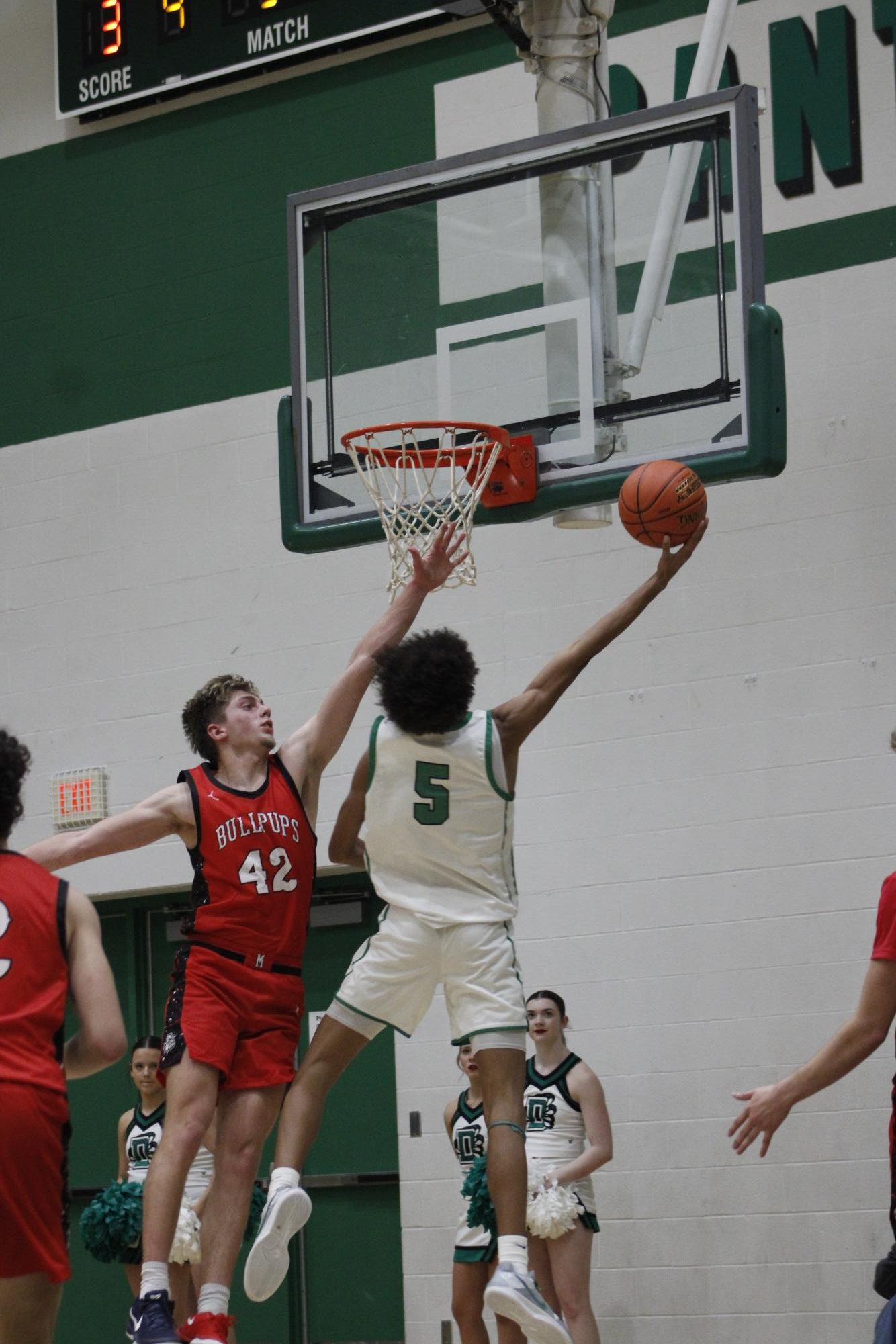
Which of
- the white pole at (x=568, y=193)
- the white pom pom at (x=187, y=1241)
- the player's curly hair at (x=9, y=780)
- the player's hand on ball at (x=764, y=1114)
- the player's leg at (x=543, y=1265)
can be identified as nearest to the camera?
the player's curly hair at (x=9, y=780)

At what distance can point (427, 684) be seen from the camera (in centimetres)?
582

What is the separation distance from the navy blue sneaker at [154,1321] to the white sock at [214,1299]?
0.13 meters

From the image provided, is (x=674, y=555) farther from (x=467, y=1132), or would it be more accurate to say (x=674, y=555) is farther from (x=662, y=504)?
(x=467, y=1132)

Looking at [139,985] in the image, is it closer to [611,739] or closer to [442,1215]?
[442,1215]

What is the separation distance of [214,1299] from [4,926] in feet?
6.04

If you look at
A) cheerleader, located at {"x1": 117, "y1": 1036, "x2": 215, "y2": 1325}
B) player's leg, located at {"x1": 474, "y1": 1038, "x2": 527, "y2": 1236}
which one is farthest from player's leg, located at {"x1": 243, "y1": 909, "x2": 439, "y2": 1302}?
cheerleader, located at {"x1": 117, "y1": 1036, "x2": 215, "y2": 1325}

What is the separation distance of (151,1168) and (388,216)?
13.2 feet

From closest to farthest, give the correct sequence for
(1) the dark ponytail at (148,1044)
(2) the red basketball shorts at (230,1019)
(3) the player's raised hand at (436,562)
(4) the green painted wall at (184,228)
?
1. (2) the red basketball shorts at (230,1019)
2. (3) the player's raised hand at (436,562)
3. (1) the dark ponytail at (148,1044)
4. (4) the green painted wall at (184,228)

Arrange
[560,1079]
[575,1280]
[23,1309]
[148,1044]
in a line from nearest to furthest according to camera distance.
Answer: [23,1309]
[575,1280]
[560,1079]
[148,1044]

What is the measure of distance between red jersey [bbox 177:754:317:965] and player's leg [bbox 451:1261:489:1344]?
339 cm

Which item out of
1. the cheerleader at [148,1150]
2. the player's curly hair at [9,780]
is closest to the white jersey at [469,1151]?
the cheerleader at [148,1150]

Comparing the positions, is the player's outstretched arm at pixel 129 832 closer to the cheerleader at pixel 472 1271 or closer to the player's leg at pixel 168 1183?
the player's leg at pixel 168 1183

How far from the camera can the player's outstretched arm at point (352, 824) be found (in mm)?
6008

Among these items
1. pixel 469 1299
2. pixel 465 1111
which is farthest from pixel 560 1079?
pixel 469 1299
